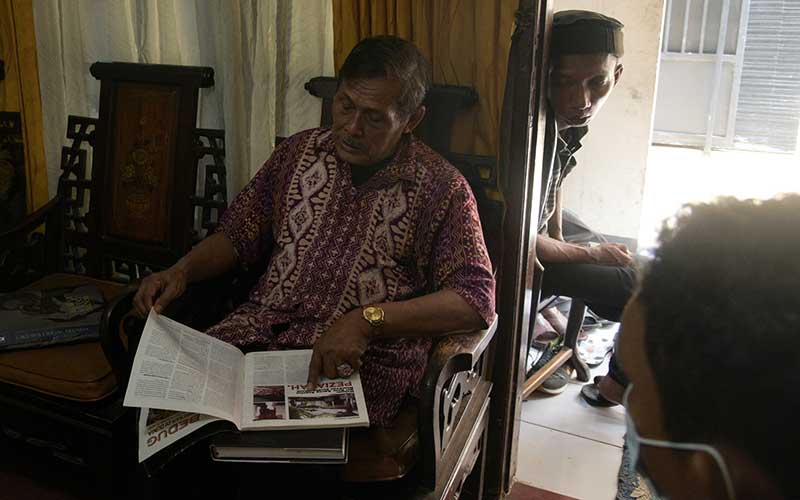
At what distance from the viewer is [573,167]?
7.43 ft

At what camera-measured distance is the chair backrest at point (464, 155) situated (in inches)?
69.8

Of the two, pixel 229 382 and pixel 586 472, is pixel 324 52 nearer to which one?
pixel 229 382

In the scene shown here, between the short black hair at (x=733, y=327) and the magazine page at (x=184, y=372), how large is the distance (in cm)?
84

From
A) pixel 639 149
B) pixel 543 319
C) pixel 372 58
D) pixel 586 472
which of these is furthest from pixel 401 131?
pixel 639 149

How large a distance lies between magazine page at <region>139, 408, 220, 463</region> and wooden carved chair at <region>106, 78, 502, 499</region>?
3 cm

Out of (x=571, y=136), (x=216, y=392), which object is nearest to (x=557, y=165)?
(x=571, y=136)

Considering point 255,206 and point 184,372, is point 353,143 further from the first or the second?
point 184,372

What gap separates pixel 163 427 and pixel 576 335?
175cm

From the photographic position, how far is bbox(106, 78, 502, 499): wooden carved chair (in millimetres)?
1353

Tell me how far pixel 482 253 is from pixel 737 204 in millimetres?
930

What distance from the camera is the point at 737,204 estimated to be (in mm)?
625

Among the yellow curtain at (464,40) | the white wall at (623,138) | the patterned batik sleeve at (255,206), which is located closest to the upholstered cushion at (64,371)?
the patterned batik sleeve at (255,206)

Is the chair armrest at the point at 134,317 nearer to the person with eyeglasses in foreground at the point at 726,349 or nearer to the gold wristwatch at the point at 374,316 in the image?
the gold wristwatch at the point at 374,316

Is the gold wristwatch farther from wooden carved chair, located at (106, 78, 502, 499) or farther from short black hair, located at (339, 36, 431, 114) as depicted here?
short black hair, located at (339, 36, 431, 114)
